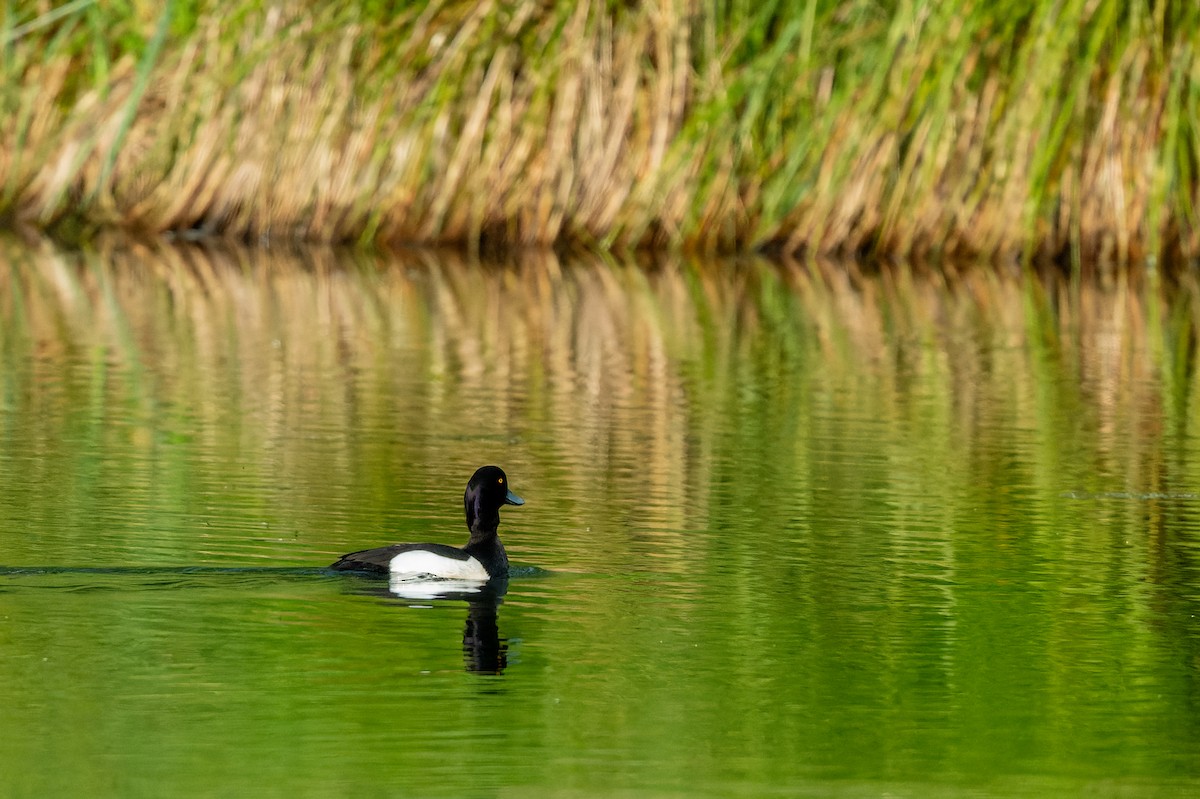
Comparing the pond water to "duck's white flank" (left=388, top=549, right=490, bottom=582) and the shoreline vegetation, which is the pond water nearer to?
"duck's white flank" (left=388, top=549, right=490, bottom=582)

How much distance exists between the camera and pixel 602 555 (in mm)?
7168

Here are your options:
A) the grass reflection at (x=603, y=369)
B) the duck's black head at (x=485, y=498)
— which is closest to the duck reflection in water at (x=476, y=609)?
the duck's black head at (x=485, y=498)

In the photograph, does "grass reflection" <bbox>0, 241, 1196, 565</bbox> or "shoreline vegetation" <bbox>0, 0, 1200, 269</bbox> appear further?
"shoreline vegetation" <bbox>0, 0, 1200, 269</bbox>

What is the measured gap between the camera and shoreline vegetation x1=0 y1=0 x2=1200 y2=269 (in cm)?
1728

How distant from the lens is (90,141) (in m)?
17.6

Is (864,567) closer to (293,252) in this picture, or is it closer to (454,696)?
(454,696)

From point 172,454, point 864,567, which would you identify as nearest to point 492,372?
point 172,454

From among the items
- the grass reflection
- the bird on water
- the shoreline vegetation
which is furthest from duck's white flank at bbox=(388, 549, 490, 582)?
the shoreline vegetation

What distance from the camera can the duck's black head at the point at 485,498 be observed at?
22.8 ft

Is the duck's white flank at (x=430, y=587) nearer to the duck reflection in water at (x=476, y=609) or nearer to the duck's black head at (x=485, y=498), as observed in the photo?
the duck reflection in water at (x=476, y=609)

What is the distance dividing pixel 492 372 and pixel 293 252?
7.15 metres

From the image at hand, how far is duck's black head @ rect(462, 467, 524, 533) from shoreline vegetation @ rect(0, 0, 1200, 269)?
1043 centimetres

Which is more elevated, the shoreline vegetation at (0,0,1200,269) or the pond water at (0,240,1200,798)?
the shoreline vegetation at (0,0,1200,269)

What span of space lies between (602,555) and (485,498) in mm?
414
